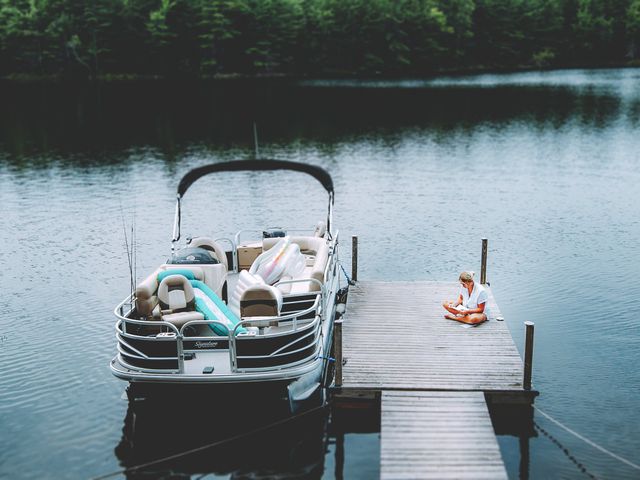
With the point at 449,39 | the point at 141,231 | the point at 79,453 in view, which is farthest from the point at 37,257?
the point at 449,39

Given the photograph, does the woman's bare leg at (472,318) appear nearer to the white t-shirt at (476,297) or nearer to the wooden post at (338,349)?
the white t-shirt at (476,297)

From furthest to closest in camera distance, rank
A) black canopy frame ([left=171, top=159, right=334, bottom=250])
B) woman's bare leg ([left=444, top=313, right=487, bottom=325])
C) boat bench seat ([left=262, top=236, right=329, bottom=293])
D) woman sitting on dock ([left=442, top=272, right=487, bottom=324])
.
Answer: black canopy frame ([left=171, top=159, right=334, bottom=250]) → woman sitting on dock ([left=442, top=272, right=487, bottom=324]) → woman's bare leg ([left=444, top=313, right=487, bottom=325]) → boat bench seat ([left=262, top=236, right=329, bottom=293])

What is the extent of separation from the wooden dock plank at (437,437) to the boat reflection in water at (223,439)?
1.39m

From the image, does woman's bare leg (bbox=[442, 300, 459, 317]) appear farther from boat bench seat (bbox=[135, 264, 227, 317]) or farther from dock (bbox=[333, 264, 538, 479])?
boat bench seat (bbox=[135, 264, 227, 317])

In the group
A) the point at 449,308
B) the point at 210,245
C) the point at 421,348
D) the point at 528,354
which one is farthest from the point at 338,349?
the point at 210,245

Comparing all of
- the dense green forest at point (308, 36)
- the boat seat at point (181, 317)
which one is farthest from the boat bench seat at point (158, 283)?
the dense green forest at point (308, 36)

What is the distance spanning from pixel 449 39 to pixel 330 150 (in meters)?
64.6

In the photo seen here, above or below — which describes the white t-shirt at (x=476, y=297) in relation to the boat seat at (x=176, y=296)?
below

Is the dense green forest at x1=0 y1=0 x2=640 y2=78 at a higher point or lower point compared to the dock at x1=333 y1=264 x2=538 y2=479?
higher

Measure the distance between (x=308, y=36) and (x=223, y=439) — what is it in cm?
8626

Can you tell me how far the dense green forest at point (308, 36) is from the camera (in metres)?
85.4

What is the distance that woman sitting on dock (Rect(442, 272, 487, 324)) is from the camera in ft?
43.7

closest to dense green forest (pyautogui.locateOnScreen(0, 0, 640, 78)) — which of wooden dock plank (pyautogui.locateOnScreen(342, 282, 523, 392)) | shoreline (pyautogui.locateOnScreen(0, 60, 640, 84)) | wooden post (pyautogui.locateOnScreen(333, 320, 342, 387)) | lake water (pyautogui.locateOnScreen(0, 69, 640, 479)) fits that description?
shoreline (pyautogui.locateOnScreen(0, 60, 640, 84))

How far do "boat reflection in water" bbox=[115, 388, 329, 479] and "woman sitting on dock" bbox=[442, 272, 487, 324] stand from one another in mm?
3374
